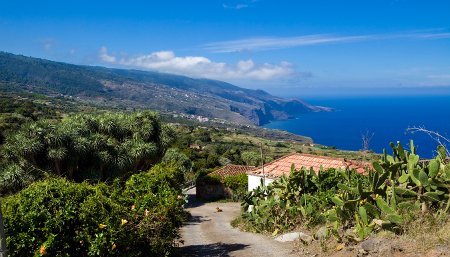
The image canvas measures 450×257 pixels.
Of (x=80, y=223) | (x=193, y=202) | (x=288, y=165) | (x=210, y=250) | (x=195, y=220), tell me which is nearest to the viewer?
(x=80, y=223)

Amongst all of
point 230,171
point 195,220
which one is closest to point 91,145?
point 195,220

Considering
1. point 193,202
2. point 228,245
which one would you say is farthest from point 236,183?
point 228,245

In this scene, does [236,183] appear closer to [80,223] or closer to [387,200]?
[387,200]

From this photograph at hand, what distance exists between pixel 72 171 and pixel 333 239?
18.6 m

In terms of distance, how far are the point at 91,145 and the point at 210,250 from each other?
15395mm

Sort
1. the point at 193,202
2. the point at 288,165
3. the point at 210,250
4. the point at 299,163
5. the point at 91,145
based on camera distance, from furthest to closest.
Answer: the point at 193,202 → the point at 288,165 → the point at 299,163 → the point at 91,145 → the point at 210,250

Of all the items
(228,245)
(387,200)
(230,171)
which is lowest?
(230,171)

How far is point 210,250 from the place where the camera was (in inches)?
475

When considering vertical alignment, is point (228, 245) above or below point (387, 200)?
→ below

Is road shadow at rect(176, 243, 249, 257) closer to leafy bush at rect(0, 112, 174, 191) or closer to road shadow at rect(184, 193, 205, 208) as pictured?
leafy bush at rect(0, 112, 174, 191)

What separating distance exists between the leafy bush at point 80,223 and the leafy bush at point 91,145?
42.0 ft

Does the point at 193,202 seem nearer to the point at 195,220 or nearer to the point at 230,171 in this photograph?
the point at 230,171

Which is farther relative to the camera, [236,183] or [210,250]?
[236,183]

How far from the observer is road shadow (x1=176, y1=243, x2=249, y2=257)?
37.2 ft
